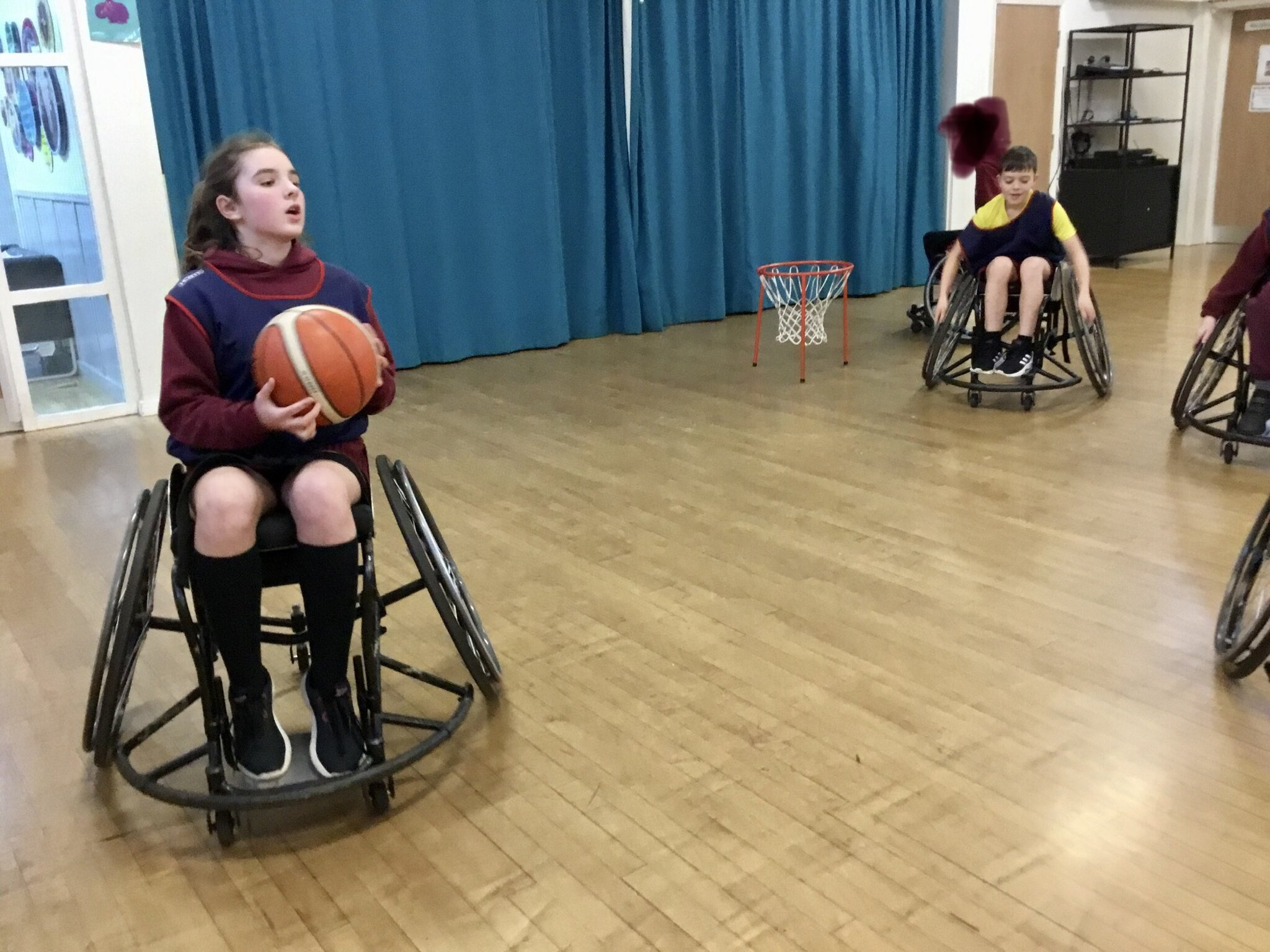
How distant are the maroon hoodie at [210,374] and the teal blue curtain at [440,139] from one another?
3.23m

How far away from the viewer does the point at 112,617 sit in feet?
6.40

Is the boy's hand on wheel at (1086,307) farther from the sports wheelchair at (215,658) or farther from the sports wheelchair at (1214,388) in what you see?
the sports wheelchair at (215,658)

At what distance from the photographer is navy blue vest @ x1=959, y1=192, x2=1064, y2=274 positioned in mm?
4223

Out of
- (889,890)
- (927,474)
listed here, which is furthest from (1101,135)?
(889,890)

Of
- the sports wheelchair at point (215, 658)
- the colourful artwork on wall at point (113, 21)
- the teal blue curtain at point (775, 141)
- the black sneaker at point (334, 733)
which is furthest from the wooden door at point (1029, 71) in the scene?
the black sneaker at point (334, 733)

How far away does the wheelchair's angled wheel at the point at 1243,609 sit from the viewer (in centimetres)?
213

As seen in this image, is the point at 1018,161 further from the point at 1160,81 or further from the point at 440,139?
the point at 1160,81

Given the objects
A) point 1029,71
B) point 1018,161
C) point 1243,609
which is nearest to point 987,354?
point 1018,161

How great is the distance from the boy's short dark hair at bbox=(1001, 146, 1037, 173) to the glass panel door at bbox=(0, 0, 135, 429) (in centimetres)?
355

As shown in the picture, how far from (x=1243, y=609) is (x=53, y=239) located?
4.67 m

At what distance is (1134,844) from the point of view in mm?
1712

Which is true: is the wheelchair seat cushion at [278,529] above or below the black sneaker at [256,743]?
above

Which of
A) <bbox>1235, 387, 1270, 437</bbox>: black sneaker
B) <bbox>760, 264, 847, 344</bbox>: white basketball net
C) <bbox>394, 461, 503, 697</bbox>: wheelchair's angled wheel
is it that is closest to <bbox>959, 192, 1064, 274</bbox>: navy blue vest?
<bbox>760, 264, 847, 344</bbox>: white basketball net

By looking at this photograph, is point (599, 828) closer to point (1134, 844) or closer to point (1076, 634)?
point (1134, 844)
